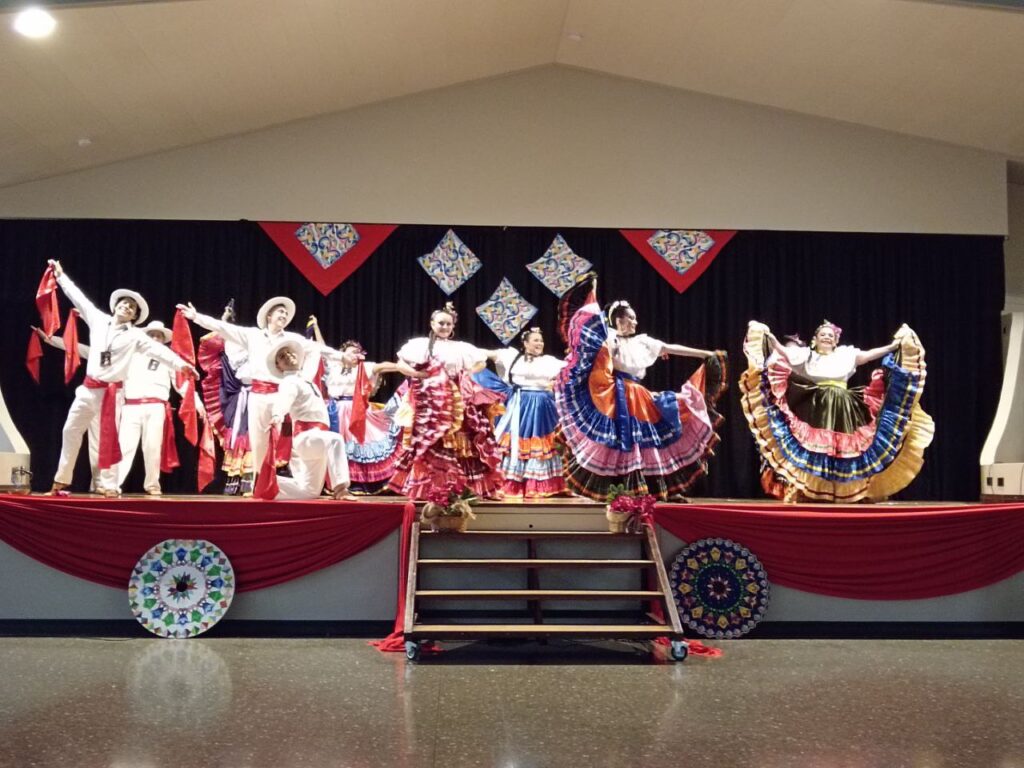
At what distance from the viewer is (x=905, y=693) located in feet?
13.8

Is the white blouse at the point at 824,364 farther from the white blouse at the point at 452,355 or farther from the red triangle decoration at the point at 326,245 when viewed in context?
the red triangle decoration at the point at 326,245

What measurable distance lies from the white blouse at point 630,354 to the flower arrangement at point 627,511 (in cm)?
90

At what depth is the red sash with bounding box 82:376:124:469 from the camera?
20.5ft

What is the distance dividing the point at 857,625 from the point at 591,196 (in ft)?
15.2

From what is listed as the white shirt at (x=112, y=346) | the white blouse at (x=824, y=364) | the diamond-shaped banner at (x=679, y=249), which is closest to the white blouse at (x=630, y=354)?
the white blouse at (x=824, y=364)

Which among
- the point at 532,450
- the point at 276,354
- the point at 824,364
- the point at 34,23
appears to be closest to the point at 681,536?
the point at 532,450

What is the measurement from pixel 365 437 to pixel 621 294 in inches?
108

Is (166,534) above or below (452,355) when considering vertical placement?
below

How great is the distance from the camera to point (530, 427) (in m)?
7.07

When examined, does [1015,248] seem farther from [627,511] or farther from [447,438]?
[447,438]

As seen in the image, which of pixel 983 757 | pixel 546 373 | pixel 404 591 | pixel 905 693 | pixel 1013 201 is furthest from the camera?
pixel 1013 201

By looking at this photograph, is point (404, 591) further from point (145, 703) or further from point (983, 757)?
point (983, 757)

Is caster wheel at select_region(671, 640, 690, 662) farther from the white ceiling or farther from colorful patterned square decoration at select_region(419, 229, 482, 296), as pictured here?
colorful patterned square decoration at select_region(419, 229, 482, 296)

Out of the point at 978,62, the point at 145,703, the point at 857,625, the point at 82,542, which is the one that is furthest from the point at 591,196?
the point at 145,703
